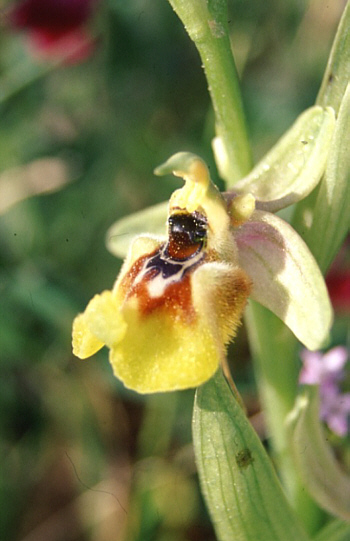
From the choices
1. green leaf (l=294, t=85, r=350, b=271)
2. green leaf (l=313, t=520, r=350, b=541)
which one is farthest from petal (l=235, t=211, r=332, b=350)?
green leaf (l=313, t=520, r=350, b=541)

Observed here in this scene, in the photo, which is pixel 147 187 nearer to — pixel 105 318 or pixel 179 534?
pixel 179 534

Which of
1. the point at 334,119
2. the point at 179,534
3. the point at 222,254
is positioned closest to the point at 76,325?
the point at 222,254

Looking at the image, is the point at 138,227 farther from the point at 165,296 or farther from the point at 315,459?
the point at 315,459

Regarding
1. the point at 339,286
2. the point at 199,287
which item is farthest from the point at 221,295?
the point at 339,286

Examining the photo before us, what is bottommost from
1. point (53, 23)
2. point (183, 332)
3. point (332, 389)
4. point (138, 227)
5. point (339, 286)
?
point (339, 286)

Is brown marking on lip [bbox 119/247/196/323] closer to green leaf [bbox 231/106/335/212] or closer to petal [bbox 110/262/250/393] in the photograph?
petal [bbox 110/262/250/393]

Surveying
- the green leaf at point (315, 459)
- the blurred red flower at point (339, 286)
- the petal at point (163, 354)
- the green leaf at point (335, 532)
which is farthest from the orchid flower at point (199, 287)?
the blurred red flower at point (339, 286)

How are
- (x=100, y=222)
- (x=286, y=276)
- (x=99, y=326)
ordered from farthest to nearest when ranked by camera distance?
(x=100, y=222), (x=286, y=276), (x=99, y=326)
